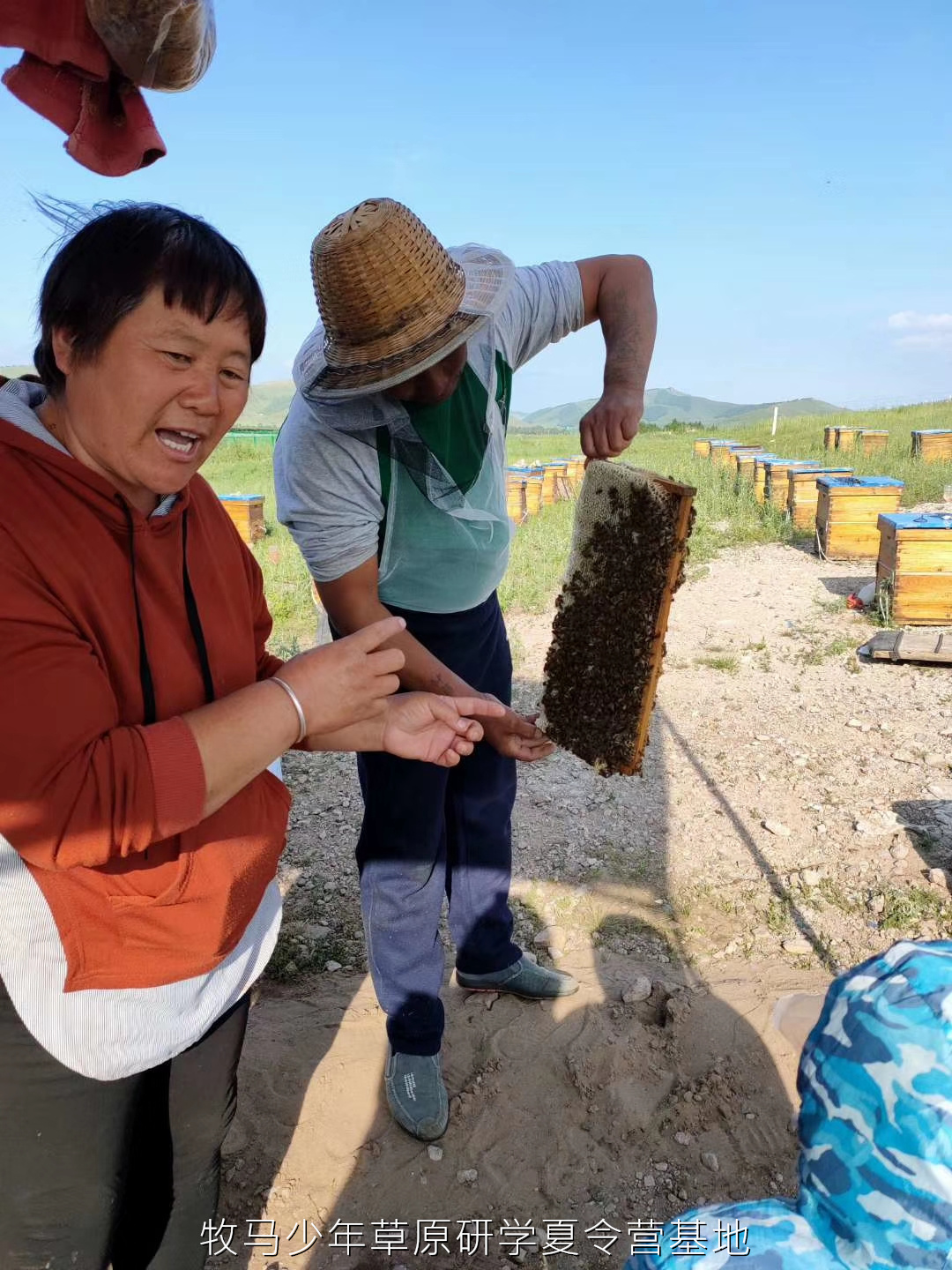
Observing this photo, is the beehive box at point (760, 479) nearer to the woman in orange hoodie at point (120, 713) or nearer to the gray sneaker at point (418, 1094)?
the gray sneaker at point (418, 1094)

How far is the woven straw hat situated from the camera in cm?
205

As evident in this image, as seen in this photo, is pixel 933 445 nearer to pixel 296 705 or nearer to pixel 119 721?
pixel 296 705

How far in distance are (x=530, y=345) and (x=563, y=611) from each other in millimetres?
889

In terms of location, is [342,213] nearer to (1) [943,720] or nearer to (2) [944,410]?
(1) [943,720]

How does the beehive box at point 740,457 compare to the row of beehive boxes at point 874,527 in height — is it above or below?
above

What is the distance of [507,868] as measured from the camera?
330 cm

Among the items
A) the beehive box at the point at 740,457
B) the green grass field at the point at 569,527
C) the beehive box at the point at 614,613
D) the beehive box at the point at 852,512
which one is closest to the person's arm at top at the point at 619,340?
the beehive box at the point at 614,613

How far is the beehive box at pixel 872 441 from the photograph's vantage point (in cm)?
1898

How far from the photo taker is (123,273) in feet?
4.66

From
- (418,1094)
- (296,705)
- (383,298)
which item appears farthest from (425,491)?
(418,1094)

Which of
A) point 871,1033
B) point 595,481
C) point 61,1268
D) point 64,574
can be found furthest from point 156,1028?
point 595,481

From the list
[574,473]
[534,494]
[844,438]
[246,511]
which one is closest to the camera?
[246,511]

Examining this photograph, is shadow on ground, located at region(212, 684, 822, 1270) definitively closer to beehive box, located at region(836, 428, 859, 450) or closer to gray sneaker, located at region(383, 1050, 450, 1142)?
gray sneaker, located at region(383, 1050, 450, 1142)

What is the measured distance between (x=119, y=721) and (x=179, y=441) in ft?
1.66
